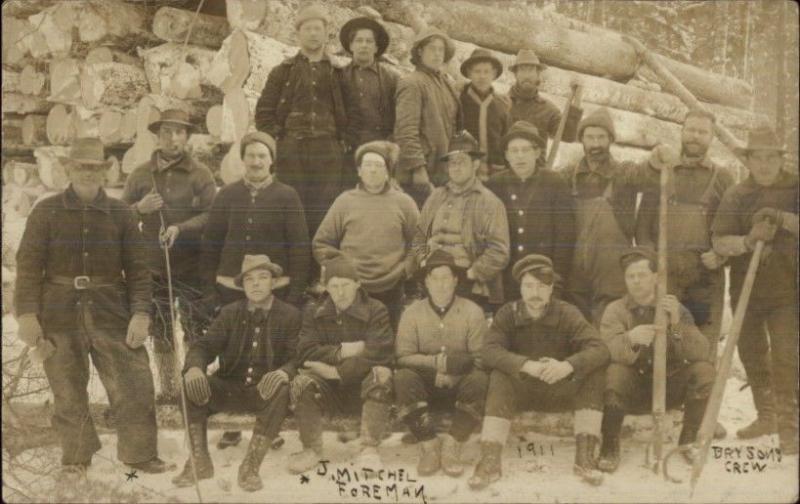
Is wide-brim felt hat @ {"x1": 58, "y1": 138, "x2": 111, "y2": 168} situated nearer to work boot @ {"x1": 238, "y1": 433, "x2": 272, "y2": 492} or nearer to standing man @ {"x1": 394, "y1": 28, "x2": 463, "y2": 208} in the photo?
standing man @ {"x1": 394, "y1": 28, "x2": 463, "y2": 208}

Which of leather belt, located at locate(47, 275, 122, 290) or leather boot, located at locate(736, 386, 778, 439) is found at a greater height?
leather belt, located at locate(47, 275, 122, 290)

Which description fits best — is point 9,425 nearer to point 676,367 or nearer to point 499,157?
point 499,157

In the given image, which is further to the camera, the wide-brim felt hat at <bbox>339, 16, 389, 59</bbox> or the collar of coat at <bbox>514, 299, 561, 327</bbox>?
the wide-brim felt hat at <bbox>339, 16, 389, 59</bbox>

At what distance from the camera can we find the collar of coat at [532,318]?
4945 mm

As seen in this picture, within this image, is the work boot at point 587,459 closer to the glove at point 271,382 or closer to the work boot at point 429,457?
the work boot at point 429,457

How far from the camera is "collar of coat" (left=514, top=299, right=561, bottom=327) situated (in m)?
4.95

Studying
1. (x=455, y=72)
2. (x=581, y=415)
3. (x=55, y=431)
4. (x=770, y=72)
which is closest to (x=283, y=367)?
(x=55, y=431)

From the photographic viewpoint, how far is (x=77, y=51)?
18.8 ft

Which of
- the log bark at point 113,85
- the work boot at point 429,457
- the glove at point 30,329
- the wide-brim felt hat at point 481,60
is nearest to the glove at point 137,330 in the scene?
the glove at point 30,329

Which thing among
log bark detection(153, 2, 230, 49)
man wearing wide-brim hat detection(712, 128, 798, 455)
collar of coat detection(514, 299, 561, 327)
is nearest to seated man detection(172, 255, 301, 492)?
collar of coat detection(514, 299, 561, 327)

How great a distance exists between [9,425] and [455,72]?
3441mm

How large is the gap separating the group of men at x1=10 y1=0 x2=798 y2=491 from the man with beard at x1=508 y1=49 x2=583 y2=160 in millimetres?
126

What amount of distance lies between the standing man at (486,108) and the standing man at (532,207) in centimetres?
15

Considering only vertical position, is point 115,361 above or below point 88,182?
below
